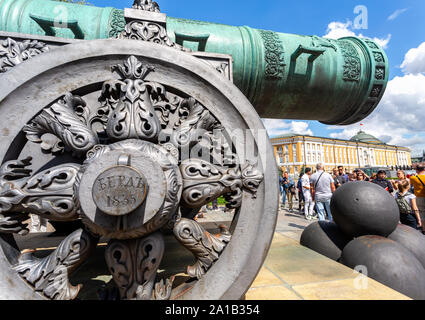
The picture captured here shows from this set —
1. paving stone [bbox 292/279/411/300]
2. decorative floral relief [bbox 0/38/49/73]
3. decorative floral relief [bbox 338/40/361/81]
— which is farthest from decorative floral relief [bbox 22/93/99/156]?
decorative floral relief [bbox 338/40/361/81]

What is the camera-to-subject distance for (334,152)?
5275 centimetres

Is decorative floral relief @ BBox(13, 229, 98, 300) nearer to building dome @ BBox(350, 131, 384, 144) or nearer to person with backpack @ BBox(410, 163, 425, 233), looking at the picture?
person with backpack @ BBox(410, 163, 425, 233)

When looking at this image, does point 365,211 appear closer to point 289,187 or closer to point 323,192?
point 323,192

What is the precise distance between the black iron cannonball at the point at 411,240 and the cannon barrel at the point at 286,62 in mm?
1431

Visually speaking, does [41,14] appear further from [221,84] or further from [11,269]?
[11,269]

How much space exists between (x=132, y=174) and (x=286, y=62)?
2139 millimetres

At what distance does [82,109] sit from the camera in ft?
3.82

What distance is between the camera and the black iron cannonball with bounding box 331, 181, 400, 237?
7.81 ft

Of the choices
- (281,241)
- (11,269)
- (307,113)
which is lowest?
(281,241)

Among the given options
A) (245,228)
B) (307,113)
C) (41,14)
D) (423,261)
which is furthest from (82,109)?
(423,261)

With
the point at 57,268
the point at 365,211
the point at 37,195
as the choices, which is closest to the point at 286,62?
the point at 365,211

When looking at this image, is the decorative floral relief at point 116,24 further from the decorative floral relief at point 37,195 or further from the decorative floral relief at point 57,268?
the decorative floral relief at point 57,268

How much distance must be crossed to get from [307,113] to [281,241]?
1565 mm

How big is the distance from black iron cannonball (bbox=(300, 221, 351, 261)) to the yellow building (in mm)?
36504
